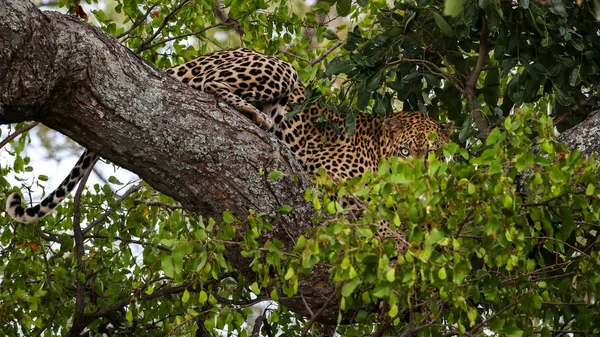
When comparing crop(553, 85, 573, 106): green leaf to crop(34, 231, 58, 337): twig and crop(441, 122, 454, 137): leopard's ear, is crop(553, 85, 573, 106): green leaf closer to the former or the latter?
crop(441, 122, 454, 137): leopard's ear

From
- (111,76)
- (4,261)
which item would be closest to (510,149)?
(111,76)

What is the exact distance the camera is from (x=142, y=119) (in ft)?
17.5

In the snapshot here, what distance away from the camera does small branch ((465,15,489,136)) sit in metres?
5.97

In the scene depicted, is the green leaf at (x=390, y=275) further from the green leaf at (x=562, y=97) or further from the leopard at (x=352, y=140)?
the leopard at (x=352, y=140)

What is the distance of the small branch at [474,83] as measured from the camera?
597 centimetres

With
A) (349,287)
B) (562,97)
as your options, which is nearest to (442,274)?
(349,287)

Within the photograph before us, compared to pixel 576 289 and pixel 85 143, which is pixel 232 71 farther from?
pixel 576 289

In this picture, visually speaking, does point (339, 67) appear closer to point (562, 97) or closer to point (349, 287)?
point (562, 97)

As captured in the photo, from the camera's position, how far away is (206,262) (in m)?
4.71

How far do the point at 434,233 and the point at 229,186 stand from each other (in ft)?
5.68

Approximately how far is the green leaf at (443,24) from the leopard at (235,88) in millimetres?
1359

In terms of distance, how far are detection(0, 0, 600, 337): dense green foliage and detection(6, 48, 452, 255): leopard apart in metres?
0.27

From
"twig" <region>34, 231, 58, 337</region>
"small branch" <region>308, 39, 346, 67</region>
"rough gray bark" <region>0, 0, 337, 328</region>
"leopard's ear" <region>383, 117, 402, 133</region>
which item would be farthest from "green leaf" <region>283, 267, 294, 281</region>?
"small branch" <region>308, 39, 346, 67</region>

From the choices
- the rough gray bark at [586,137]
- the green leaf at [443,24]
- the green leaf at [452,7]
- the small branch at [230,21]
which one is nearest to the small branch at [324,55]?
the small branch at [230,21]
